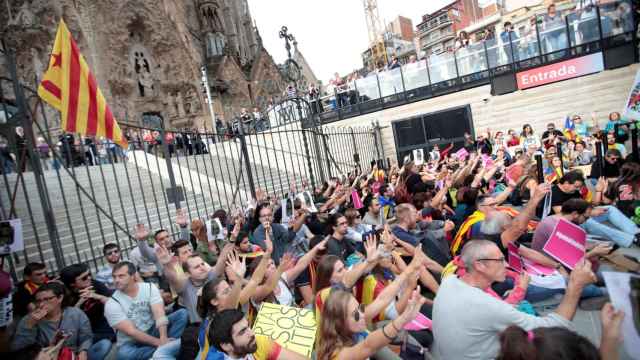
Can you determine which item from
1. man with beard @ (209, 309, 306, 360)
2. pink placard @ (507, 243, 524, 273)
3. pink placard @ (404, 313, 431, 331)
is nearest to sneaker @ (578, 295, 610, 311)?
pink placard @ (507, 243, 524, 273)

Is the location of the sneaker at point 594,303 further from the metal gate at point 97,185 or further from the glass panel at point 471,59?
the glass panel at point 471,59

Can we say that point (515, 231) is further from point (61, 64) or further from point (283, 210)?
point (61, 64)

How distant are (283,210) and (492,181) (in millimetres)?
5010

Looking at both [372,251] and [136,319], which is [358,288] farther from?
[136,319]

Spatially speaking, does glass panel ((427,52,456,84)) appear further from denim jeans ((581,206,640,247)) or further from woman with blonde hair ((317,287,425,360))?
woman with blonde hair ((317,287,425,360))

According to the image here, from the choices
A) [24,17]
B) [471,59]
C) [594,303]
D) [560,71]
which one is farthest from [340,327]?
[24,17]

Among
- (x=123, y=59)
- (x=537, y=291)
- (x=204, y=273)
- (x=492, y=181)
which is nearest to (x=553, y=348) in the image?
(x=537, y=291)

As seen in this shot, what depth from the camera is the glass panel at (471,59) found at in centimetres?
1410

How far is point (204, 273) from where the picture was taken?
3652 millimetres

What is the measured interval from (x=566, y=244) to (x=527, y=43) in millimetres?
12250

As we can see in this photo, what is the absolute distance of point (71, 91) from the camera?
450cm

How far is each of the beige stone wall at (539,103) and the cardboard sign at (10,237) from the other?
540 inches

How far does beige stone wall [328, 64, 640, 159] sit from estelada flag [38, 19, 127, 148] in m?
12.7

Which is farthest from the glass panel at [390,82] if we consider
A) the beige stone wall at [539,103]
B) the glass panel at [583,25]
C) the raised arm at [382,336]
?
the raised arm at [382,336]
